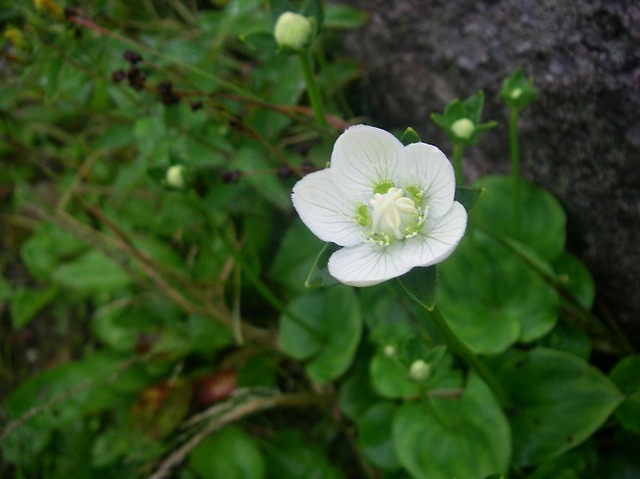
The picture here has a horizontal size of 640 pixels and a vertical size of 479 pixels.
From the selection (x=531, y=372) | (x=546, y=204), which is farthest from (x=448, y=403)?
(x=546, y=204)

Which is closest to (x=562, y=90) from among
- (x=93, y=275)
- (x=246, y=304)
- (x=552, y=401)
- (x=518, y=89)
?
(x=518, y=89)

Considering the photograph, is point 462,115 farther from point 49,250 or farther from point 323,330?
point 49,250

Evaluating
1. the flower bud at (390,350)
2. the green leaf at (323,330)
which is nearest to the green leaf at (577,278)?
the flower bud at (390,350)

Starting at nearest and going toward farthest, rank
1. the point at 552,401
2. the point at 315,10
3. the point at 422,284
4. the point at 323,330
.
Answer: the point at 422,284, the point at 315,10, the point at 552,401, the point at 323,330

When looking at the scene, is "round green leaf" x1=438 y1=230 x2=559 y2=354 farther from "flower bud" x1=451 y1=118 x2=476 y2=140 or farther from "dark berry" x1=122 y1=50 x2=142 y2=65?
"dark berry" x1=122 y1=50 x2=142 y2=65

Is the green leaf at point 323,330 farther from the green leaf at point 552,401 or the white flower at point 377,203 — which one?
the white flower at point 377,203

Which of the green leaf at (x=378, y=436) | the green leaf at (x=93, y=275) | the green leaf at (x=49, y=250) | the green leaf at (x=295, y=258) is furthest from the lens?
the green leaf at (x=49, y=250)

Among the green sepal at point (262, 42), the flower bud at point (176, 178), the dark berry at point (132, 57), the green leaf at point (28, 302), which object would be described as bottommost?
the green leaf at point (28, 302)

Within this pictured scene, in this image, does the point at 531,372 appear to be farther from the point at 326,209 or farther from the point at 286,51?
the point at 286,51
